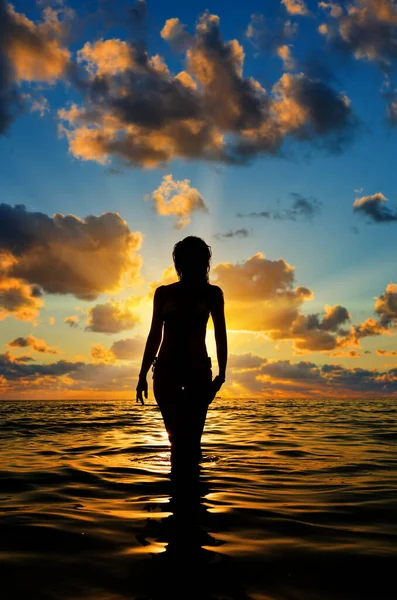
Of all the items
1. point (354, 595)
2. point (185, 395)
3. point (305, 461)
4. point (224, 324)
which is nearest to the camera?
point (354, 595)

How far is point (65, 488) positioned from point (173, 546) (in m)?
2.66

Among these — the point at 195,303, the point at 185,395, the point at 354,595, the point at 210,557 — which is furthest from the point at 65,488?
the point at 354,595

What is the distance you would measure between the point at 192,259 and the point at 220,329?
0.91m

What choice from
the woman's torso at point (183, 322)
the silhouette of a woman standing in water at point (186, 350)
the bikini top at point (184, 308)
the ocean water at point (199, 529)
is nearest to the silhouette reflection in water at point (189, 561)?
the ocean water at point (199, 529)

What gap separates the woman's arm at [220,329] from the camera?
18.2 feet

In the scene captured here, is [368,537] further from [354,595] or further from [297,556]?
[354,595]

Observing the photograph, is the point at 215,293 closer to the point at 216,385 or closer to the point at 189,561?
the point at 216,385

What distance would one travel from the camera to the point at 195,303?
212 inches

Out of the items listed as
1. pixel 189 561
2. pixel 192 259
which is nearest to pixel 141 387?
pixel 192 259

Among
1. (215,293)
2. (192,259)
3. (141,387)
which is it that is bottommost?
(141,387)

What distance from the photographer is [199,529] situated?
382 cm

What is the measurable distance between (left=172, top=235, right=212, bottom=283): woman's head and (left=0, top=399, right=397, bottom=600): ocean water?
7.47ft

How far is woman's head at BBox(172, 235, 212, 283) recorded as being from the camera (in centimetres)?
542

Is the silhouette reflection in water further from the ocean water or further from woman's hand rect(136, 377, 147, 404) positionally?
woman's hand rect(136, 377, 147, 404)
